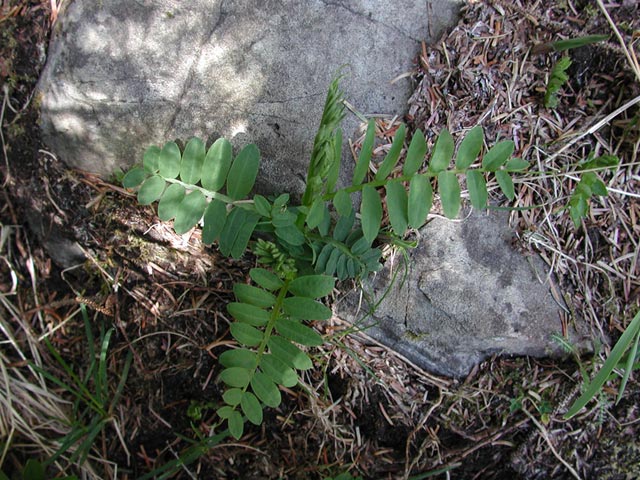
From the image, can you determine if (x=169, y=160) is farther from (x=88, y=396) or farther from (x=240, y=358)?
(x=88, y=396)

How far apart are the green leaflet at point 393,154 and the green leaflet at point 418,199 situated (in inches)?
4.3

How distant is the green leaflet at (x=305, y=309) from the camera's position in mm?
1983

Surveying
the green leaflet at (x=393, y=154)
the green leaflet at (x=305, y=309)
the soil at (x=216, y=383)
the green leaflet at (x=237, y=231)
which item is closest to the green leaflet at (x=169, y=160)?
the green leaflet at (x=237, y=231)

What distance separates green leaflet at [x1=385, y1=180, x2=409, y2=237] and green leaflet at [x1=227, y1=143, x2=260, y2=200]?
0.52m

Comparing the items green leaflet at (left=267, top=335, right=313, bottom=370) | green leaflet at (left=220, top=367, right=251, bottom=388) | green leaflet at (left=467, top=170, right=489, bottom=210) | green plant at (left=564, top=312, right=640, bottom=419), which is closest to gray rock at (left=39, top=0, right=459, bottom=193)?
green leaflet at (left=467, top=170, right=489, bottom=210)

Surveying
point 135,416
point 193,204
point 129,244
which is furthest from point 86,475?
point 193,204

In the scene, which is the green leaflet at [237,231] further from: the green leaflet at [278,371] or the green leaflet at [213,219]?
the green leaflet at [278,371]

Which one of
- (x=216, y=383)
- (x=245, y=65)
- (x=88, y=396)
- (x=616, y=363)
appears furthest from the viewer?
(x=88, y=396)

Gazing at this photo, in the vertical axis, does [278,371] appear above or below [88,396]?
above

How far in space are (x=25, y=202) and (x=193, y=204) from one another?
1.14 metres

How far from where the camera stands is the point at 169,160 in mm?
2045

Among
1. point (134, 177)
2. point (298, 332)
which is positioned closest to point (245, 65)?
point (134, 177)

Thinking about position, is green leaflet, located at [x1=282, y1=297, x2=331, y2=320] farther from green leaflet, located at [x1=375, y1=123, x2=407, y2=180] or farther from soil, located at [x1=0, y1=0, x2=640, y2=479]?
green leaflet, located at [x1=375, y1=123, x2=407, y2=180]

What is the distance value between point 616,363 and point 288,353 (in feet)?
A: 4.21
